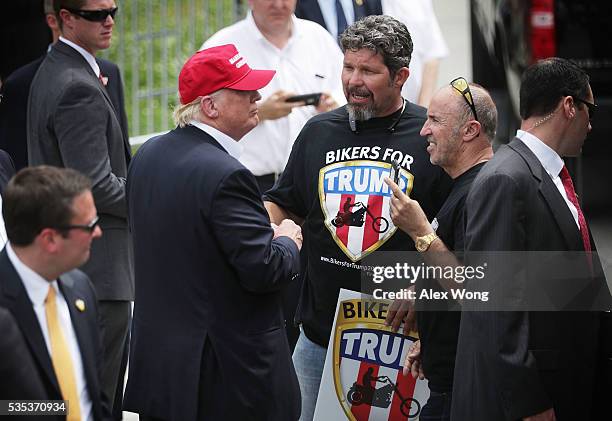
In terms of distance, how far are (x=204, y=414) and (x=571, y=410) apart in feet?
4.06

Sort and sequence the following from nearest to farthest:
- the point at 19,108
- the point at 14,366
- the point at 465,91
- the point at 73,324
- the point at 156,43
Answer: the point at 14,366, the point at 73,324, the point at 465,91, the point at 19,108, the point at 156,43

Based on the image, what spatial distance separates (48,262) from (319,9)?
12.9 feet

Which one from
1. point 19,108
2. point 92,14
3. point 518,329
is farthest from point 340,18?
point 518,329

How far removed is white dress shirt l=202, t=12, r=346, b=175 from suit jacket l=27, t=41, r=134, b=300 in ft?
2.96

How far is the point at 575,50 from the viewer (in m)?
7.64

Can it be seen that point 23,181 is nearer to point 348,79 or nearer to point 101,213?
point 348,79

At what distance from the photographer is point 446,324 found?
13.9 ft

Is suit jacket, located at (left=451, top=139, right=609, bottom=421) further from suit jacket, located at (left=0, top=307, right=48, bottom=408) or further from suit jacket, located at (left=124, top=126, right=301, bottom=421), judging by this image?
suit jacket, located at (left=0, top=307, right=48, bottom=408)

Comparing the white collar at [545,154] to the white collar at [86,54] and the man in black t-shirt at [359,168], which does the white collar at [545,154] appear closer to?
the man in black t-shirt at [359,168]

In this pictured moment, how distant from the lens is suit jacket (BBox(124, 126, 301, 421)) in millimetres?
4012

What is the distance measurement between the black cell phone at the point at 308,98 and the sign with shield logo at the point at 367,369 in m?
1.71

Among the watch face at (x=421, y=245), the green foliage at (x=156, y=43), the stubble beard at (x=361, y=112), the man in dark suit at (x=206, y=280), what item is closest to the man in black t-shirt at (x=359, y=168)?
the stubble beard at (x=361, y=112)

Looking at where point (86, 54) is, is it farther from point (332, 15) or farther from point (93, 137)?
point (332, 15)

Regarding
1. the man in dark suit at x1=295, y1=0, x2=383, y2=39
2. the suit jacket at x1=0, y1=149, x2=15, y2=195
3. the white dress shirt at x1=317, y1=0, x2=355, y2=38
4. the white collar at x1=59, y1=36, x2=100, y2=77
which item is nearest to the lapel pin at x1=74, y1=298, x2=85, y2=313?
the suit jacket at x1=0, y1=149, x2=15, y2=195
